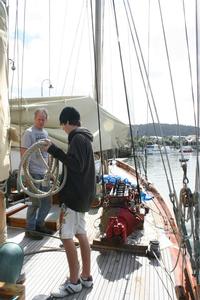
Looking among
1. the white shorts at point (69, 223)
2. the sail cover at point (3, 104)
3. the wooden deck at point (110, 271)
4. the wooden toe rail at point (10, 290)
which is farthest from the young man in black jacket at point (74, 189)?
the wooden toe rail at point (10, 290)

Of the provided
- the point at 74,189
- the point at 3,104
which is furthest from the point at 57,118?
the point at 3,104

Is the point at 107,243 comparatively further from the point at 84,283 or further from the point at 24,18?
the point at 24,18

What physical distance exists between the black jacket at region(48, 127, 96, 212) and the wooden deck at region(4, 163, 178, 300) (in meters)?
0.82

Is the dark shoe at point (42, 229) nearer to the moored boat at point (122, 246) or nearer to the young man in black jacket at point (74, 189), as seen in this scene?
the moored boat at point (122, 246)

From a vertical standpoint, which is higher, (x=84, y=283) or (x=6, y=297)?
(x=6, y=297)

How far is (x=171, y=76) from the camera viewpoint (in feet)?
11.9

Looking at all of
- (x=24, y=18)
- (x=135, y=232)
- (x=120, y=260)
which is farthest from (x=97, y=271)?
(x=24, y=18)

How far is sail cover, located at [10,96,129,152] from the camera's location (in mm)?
5445

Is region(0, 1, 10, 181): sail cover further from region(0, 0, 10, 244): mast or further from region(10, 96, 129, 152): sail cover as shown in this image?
region(10, 96, 129, 152): sail cover

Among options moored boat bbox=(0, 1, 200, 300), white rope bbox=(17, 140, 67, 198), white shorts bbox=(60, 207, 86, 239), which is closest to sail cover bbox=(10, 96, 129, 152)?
moored boat bbox=(0, 1, 200, 300)

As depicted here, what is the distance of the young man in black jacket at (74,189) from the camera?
319cm

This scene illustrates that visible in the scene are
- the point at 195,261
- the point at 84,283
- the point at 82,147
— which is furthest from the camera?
the point at 84,283

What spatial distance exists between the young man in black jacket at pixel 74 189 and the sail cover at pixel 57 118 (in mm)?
1739

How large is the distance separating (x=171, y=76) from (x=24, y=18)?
12.2ft
